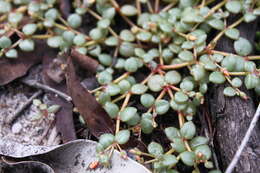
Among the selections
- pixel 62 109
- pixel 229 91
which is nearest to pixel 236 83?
pixel 229 91

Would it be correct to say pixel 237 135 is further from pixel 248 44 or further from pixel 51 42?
pixel 51 42

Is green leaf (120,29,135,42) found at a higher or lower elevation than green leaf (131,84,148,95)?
higher

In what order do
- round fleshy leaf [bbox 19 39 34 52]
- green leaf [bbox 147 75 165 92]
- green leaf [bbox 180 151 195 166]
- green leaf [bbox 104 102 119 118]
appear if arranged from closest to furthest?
green leaf [bbox 180 151 195 166] < green leaf [bbox 104 102 119 118] < green leaf [bbox 147 75 165 92] < round fleshy leaf [bbox 19 39 34 52]

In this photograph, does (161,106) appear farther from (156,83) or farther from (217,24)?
(217,24)

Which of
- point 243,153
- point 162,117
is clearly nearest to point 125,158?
point 162,117

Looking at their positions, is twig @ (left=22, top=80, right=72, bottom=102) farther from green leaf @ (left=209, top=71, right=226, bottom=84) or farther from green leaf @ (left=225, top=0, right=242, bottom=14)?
green leaf @ (left=225, top=0, right=242, bottom=14)

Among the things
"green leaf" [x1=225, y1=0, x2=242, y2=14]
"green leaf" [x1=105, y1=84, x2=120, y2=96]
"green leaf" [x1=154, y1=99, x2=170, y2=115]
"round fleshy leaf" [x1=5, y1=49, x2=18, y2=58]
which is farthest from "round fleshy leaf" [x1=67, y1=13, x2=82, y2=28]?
"green leaf" [x1=225, y1=0, x2=242, y2=14]
